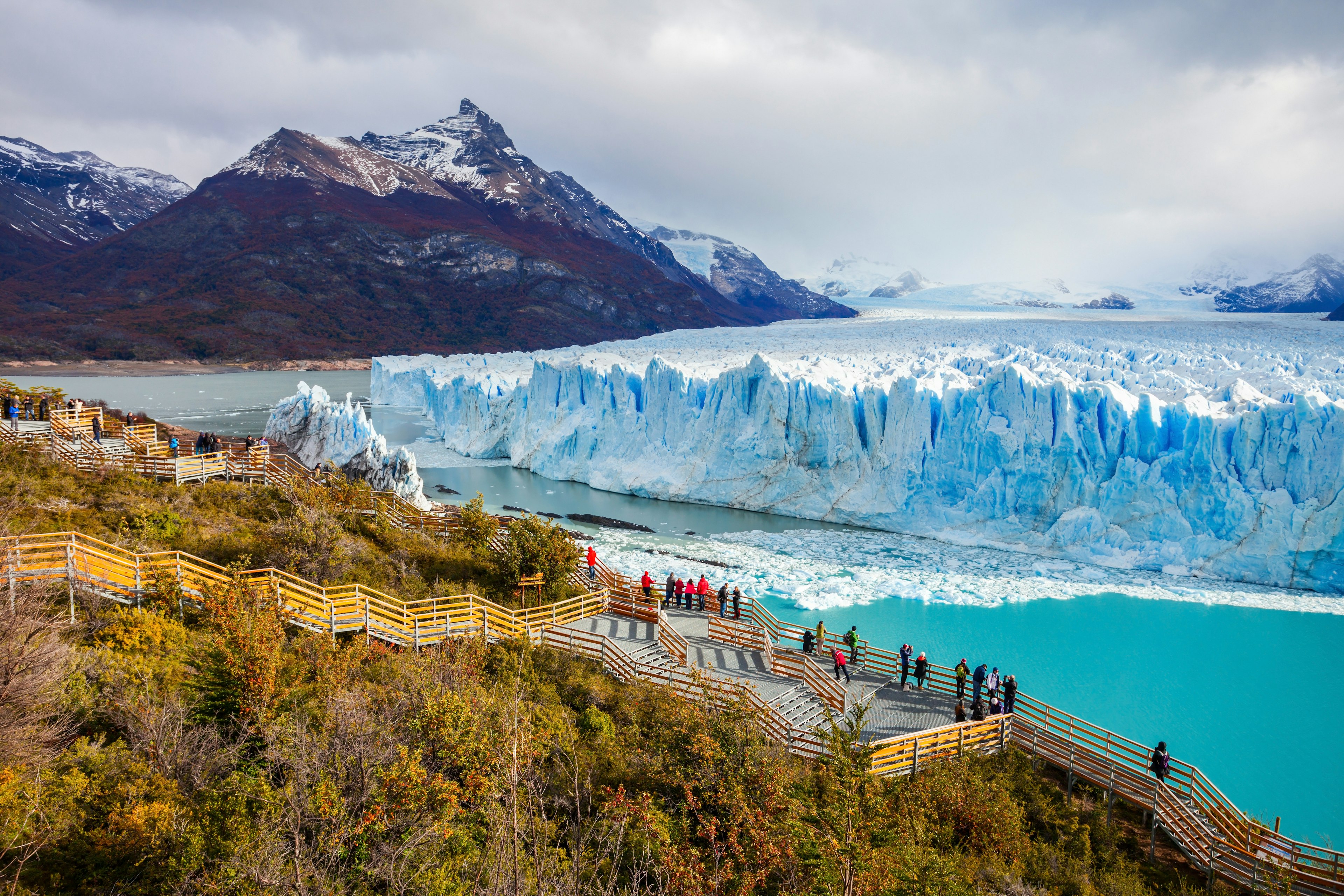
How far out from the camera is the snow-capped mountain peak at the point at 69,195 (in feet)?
391

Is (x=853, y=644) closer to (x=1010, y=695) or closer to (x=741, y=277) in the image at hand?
(x=1010, y=695)

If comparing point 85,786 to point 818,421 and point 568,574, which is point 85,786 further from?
point 818,421

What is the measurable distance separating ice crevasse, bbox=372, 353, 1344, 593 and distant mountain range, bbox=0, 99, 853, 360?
6367cm

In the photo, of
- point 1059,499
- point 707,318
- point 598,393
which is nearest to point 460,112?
point 707,318

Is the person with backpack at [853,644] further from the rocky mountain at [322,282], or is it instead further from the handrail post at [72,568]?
the rocky mountain at [322,282]

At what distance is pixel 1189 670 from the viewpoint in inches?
539

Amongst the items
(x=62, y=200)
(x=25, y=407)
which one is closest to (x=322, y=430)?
(x=25, y=407)

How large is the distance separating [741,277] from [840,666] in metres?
152

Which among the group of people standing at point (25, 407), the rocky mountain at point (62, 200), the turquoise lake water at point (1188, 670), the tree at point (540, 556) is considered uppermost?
the rocky mountain at point (62, 200)

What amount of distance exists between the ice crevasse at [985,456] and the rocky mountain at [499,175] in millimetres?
104211

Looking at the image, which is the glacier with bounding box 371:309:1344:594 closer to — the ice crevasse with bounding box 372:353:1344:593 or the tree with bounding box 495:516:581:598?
the ice crevasse with bounding box 372:353:1344:593

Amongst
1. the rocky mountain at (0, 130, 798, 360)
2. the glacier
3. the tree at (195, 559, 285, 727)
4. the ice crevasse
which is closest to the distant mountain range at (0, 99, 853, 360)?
the rocky mountain at (0, 130, 798, 360)

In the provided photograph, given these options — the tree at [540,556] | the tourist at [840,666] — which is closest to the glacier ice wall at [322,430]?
the tree at [540,556]

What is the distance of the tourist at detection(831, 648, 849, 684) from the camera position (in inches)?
407
